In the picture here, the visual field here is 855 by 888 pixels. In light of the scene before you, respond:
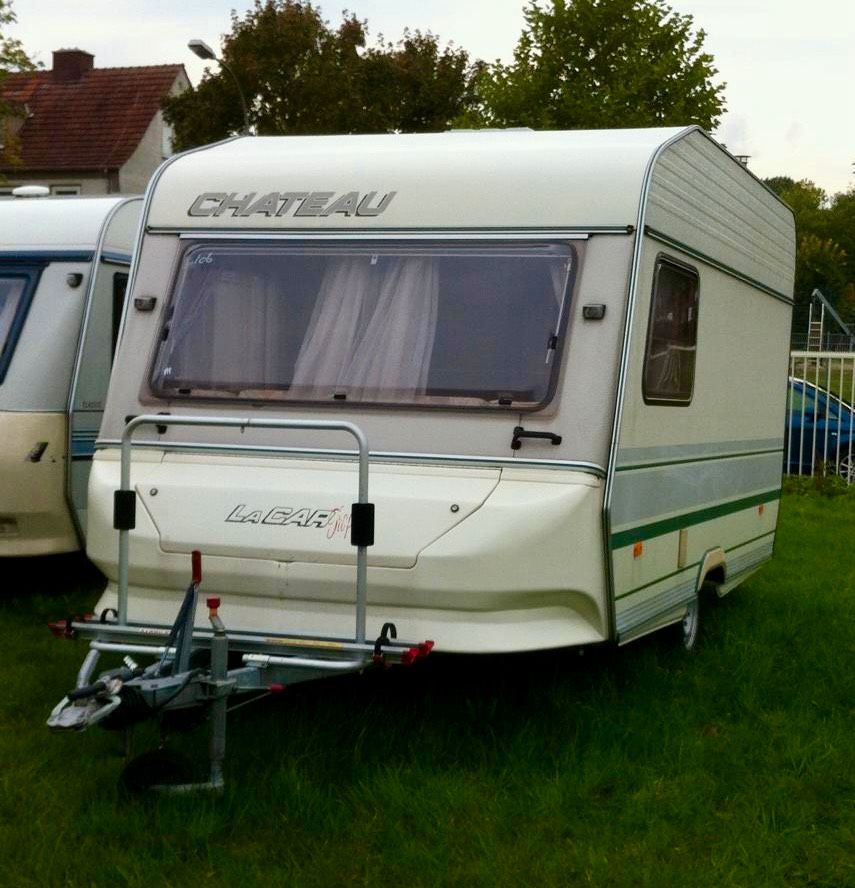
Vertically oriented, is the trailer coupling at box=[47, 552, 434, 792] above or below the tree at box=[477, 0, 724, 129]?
below

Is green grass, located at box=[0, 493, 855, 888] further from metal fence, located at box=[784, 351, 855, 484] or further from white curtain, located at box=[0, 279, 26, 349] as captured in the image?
metal fence, located at box=[784, 351, 855, 484]

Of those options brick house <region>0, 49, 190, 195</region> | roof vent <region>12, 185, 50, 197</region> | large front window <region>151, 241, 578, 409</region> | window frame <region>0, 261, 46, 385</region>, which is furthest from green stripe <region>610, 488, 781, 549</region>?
brick house <region>0, 49, 190, 195</region>

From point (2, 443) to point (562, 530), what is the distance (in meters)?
4.01

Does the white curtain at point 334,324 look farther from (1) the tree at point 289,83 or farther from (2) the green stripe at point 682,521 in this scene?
(1) the tree at point 289,83

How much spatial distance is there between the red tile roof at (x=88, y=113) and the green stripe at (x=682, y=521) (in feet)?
111

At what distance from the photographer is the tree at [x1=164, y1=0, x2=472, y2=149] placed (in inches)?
1241

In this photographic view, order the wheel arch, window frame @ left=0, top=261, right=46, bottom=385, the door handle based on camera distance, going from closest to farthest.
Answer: the door handle → the wheel arch → window frame @ left=0, top=261, right=46, bottom=385

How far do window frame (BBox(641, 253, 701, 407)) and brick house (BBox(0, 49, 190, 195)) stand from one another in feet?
113

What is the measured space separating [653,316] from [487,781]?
6.73 feet

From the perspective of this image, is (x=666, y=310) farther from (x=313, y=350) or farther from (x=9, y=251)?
(x=9, y=251)

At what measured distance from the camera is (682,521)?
7.00 meters

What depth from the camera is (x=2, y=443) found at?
8.42 meters

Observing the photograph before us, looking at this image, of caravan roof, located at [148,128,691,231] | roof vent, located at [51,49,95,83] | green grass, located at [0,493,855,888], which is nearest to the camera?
green grass, located at [0,493,855,888]

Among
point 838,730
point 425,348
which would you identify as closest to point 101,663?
point 425,348
